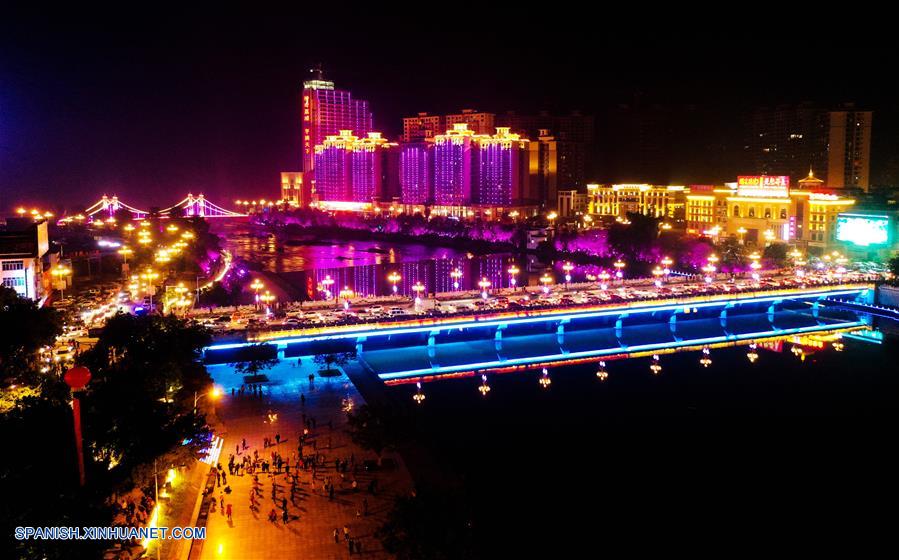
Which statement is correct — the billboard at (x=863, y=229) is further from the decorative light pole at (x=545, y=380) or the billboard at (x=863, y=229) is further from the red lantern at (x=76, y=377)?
the red lantern at (x=76, y=377)

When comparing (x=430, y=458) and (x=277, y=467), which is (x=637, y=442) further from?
(x=277, y=467)

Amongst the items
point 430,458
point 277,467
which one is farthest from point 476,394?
point 277,467

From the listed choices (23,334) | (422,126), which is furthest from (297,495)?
(422,126)

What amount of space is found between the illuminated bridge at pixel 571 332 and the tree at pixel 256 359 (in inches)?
19.9

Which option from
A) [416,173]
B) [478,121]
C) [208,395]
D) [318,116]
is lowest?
[208,395]

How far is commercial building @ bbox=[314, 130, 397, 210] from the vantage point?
208ft

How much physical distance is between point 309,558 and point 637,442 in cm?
782

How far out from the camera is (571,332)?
23.7 m

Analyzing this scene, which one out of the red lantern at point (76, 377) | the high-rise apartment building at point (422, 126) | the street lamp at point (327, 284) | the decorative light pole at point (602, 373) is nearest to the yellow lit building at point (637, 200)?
the street lamp at point (327, 284)

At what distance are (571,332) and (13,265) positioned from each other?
52.7 ft

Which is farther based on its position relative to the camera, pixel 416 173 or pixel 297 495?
pixel 416 173

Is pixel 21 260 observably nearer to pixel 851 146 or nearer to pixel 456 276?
pixel 456 276

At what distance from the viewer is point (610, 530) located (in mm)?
11438

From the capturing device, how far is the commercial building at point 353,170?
63.5 meters
